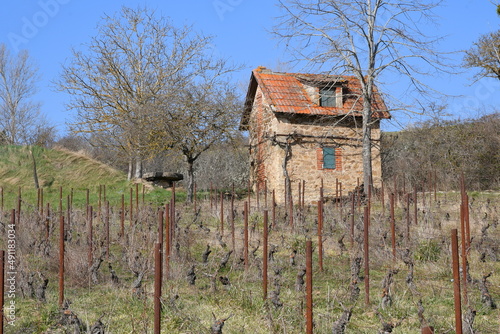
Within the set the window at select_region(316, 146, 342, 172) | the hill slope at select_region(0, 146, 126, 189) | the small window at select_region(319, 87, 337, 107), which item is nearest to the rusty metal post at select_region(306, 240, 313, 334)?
the window at select_region(316, 146, 342, 172)

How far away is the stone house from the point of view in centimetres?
1983

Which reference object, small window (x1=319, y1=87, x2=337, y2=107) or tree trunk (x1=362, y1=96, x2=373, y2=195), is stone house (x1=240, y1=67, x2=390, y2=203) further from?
tree trunk (x1=362, y1=96, x2=373, y2=195)

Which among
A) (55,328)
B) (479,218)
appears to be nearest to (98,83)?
(479,218)

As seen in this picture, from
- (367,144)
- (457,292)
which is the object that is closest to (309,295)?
(457,292)

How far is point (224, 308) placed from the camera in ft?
18.6

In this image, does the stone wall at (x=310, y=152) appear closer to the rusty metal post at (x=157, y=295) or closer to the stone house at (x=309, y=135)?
the stone house at (x=309, y=135)

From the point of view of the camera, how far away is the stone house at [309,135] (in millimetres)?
19828

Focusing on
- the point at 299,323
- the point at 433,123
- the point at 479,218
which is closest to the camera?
the point at 299,323

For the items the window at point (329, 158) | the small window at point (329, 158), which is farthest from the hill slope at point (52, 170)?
the small window at point (329, 158)

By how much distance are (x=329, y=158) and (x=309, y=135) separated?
1.23m

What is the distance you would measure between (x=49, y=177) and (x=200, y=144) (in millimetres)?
7411

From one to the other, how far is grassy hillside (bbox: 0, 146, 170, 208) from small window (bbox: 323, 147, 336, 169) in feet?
21.2

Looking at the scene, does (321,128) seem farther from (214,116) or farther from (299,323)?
(299,323)

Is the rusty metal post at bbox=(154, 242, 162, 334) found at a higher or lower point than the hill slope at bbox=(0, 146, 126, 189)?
lower
